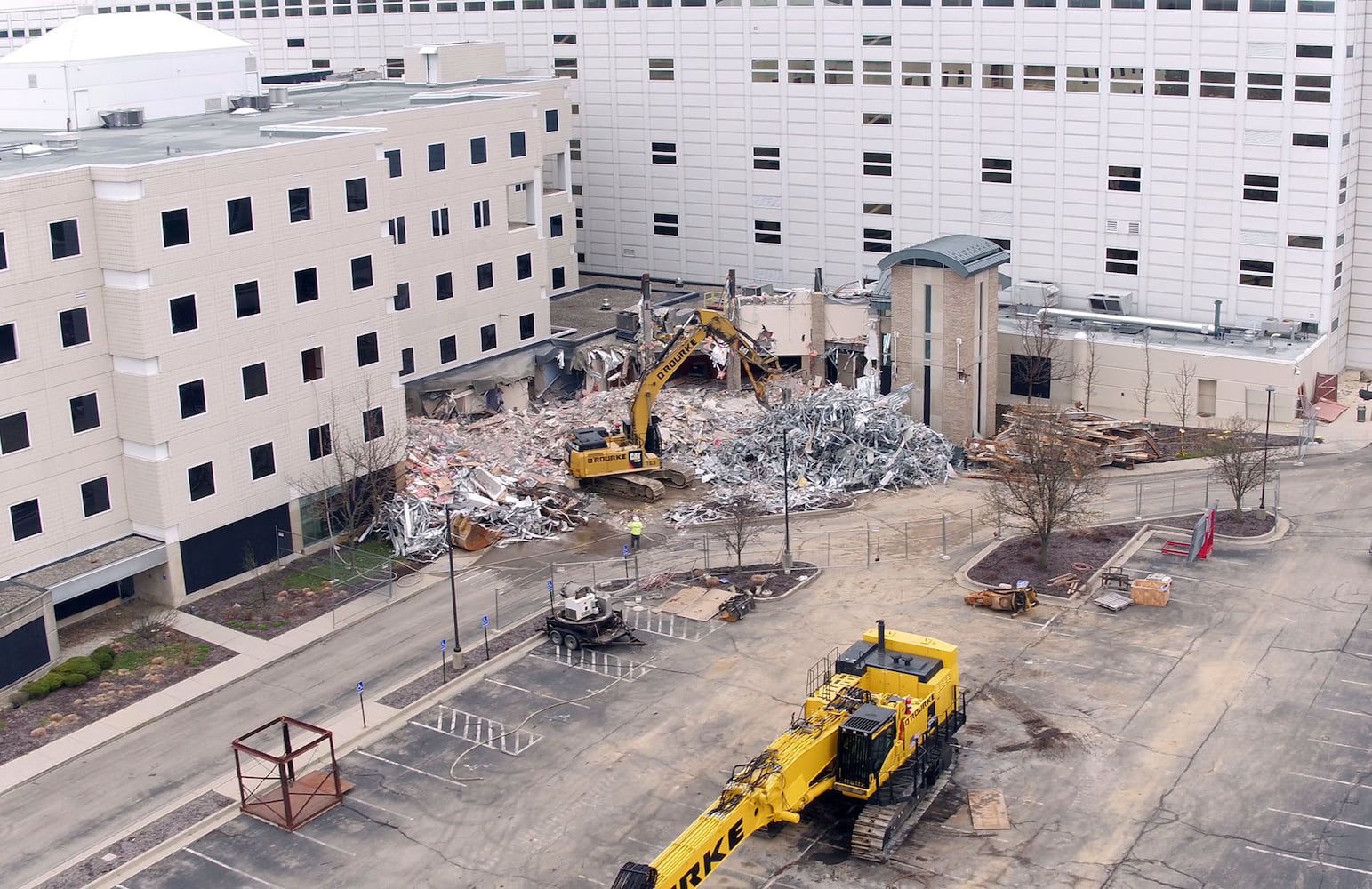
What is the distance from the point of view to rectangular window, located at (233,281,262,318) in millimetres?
55969

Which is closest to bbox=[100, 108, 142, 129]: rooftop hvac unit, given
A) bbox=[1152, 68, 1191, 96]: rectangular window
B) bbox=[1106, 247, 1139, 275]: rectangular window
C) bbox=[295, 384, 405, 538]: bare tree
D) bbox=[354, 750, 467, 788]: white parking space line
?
bbox=[295, 384, 405, 538]: bare tree

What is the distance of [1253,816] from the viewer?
39781 mm

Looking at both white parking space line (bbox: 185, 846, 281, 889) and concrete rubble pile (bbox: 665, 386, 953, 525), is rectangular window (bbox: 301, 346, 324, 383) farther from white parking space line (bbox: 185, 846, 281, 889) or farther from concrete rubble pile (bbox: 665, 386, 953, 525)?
white parking space line (bbox: 185, 846, 281, 889)

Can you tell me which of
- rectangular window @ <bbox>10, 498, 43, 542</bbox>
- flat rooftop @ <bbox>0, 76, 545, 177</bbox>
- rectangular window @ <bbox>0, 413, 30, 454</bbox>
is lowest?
rectangular window @ <bbox>10, 498, 43, 542</bbox>

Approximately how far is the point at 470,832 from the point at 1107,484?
34319 mm

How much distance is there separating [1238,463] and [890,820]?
27.3m

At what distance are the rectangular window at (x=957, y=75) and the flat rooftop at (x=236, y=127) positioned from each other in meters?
21.2

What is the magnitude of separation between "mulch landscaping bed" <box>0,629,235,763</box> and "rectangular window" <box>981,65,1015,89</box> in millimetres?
47955

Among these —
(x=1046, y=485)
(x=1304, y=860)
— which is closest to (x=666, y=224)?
(x=1046, y=485)

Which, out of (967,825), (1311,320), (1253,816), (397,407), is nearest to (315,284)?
(397,407)

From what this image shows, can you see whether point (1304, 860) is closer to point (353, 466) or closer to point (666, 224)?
point (353, 466)

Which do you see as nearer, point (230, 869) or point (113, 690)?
point (230, 869)

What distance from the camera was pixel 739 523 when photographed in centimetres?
5750

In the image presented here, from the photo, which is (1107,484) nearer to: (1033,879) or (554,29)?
(1033,879)
